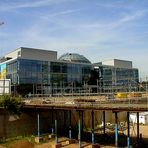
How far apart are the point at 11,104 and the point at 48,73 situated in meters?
49.1

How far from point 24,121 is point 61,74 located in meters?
52.0

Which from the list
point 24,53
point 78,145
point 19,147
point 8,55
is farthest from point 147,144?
point 8,55

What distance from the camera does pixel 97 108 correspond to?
30.6 metres

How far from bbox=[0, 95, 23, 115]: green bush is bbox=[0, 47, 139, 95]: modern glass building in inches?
1392

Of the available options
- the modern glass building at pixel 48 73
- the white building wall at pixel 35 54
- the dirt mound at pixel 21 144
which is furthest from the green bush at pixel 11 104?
the white building wall at pixel 35 54

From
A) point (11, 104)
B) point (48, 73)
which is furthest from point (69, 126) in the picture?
point (48, 73)

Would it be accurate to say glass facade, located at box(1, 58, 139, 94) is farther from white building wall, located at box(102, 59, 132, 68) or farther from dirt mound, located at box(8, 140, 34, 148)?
dirt mound, located at box(8, 140, 34, 148)

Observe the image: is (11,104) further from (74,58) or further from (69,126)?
(74,58)

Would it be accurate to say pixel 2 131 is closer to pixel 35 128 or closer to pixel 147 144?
pixel 35 128

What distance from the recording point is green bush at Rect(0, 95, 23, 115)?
42.4m

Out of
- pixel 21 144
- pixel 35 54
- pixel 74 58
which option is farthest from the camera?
pixel 74 58

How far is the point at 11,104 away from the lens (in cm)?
4278

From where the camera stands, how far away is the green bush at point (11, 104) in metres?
42.4

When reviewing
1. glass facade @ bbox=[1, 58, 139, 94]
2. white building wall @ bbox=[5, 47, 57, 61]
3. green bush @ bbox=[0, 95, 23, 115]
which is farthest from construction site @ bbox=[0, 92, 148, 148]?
white building wall @ bbox=[5, 47, 57, 61]
